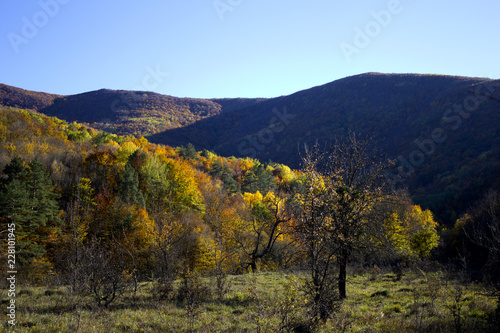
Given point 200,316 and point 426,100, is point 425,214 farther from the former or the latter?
point 426,100

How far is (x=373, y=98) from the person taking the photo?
198250mm

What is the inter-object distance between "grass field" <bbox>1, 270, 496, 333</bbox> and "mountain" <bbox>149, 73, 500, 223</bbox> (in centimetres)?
1800

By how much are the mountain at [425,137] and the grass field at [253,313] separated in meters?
18.0

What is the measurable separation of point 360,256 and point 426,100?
7622 inches

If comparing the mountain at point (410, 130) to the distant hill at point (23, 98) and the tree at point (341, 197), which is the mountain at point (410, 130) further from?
the tree at point (341, 197)

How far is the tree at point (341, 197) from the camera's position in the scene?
808 centimetres

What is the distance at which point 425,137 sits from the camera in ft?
427

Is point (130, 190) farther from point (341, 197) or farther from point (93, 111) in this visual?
point (93, 111)

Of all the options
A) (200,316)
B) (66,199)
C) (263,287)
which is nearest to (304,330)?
(200,316)

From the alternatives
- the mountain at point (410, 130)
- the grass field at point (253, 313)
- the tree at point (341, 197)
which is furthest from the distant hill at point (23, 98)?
the tree at point (341, 197)

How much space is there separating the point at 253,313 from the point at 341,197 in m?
5.32

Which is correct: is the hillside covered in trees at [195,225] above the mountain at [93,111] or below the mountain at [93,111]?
below

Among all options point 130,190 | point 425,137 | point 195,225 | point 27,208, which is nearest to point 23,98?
point 130,190

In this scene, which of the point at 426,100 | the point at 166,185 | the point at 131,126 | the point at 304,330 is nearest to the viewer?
the point at 304,330
